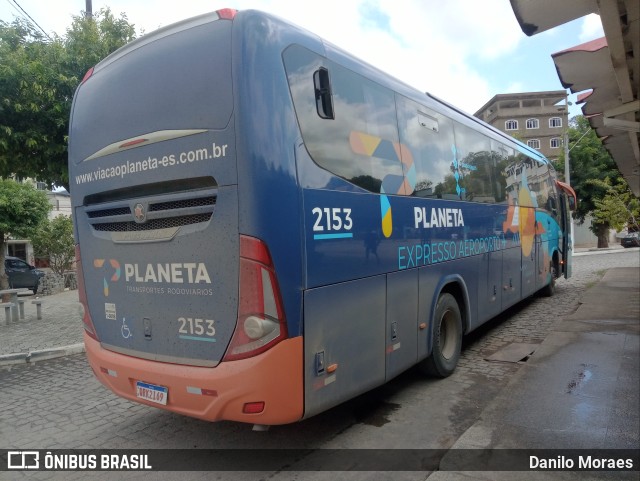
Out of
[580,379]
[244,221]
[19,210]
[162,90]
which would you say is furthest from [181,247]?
[19,210]

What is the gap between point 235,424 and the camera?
4.33 m

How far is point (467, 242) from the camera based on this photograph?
6027mm

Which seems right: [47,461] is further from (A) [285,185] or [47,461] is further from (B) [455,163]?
(B) [455,163]

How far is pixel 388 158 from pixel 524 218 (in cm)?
560

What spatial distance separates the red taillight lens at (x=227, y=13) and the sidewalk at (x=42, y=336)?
629 centimetres

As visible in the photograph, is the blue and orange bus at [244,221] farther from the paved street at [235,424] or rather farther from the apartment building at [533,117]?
the apartment building at [533,117]

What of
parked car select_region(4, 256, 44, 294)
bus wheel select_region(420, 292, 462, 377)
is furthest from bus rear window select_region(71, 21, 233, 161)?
parked car select_region(4, 256, 44, 294)

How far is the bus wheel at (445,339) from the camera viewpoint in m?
5.23

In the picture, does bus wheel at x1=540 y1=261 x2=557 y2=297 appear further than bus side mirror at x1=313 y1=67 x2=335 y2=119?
Yes

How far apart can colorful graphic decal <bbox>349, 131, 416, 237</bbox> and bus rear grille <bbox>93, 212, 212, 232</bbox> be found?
145 centimetres

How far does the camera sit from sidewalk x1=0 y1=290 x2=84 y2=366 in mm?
7000

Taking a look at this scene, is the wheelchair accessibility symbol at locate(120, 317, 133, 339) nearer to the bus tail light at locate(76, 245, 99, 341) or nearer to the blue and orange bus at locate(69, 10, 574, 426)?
the blue and orange bus at locate(69, 10, 574, 426)

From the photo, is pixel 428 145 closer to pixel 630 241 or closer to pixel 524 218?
pixel 524 218

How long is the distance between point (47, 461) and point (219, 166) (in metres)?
2.93
